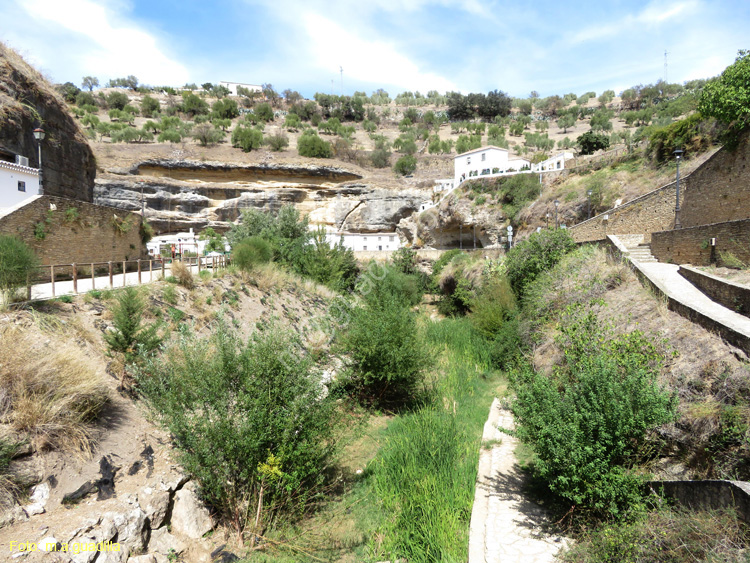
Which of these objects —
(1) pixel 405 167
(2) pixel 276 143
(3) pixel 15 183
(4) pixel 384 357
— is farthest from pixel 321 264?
(2) pixel 276 143

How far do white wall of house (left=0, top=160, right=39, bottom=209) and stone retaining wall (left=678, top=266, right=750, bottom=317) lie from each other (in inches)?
808

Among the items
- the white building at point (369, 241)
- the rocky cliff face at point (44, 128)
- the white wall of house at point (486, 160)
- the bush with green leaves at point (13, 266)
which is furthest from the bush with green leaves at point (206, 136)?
the bush with green leaves at point (13, 266)

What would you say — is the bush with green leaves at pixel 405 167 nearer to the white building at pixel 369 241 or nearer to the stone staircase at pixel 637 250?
the white building at pixel 369 241

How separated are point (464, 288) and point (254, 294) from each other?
12.6 m

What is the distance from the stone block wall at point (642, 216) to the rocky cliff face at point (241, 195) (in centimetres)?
2324

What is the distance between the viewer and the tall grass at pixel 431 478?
5.86m

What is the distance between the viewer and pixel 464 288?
22672 mm

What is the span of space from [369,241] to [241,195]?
13.1 m

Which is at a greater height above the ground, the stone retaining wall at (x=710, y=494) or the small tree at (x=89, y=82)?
the small tree at (x=89, y=82)

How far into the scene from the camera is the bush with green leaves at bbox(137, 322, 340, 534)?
5.45 m

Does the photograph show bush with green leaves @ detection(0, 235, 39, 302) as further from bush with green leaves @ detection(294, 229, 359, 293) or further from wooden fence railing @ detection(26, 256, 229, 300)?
bush with green leaves @ detection(294, 229, 359, 293)

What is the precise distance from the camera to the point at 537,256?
614 inches

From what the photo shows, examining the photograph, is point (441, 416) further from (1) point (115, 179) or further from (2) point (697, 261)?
(1) point (115, 179)

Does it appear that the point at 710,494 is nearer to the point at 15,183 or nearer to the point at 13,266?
the point at 13,266
